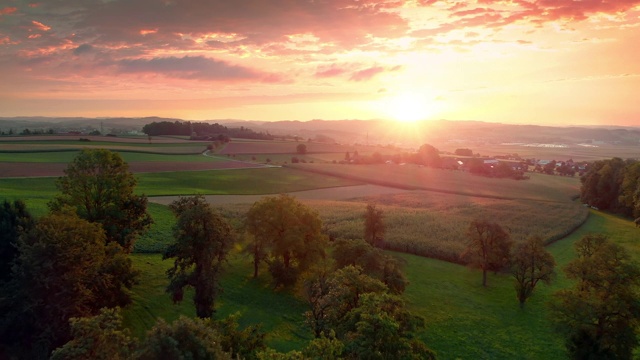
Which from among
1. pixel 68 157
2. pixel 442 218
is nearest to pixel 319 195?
pixel 442 218

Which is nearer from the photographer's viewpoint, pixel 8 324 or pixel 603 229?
pixel 8 324

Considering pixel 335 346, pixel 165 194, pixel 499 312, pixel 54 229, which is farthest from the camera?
pixel 165 194

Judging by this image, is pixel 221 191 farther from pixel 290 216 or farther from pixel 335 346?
pixel 335 346

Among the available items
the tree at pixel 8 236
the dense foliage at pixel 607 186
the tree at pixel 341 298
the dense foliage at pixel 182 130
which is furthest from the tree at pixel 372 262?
the dense foliage at pixel 182 130

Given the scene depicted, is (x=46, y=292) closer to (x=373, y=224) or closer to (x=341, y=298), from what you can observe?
(x=341, y=298)

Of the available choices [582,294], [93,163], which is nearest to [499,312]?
[582,294]

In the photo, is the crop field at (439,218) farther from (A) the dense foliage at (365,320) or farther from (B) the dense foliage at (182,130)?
(B) the dense foliage at (182,130)

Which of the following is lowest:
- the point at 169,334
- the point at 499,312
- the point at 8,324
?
the point at 499,312
